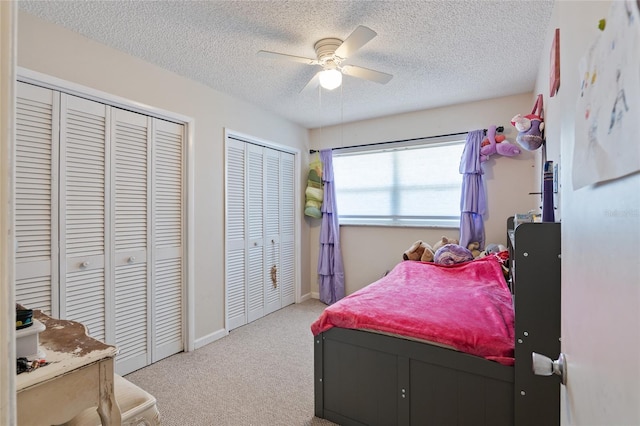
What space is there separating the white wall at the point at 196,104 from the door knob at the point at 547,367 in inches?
107

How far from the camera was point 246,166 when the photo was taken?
11.6 ft

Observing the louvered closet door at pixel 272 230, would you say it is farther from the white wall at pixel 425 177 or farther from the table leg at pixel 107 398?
the table leg at pixel 107 398

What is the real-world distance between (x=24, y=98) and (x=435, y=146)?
363 cm

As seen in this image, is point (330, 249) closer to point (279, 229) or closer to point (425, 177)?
point (279, 229)

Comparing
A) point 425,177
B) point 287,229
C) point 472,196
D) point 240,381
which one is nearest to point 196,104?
point 287,229

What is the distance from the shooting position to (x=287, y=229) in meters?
4.18

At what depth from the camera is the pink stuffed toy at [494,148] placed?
125 inches

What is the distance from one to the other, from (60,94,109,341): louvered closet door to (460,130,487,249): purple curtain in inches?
130

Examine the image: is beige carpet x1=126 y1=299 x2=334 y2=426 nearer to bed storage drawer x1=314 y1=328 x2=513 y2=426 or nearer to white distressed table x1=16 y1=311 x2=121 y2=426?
bed storage drawer x1=314 y1=328 x2=513 y2=426

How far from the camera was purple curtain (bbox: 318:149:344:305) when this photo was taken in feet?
13.9

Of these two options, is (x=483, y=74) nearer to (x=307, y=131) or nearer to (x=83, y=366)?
(x=307, y=131)

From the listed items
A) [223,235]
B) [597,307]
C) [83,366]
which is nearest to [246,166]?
[223,235]

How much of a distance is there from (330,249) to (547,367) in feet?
11.8

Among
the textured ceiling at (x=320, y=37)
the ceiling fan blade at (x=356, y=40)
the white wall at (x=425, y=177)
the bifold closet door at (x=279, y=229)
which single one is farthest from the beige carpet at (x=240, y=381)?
the textured ceiling at (x=320, y=37)
